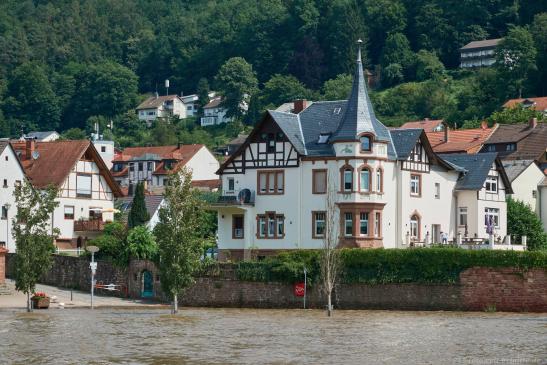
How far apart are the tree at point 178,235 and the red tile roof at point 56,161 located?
30.8 metres

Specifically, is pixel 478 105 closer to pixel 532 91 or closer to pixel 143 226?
pixel 532 91

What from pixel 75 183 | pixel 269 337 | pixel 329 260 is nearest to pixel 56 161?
pixel 75 183

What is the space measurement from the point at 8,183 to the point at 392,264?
1355 inches

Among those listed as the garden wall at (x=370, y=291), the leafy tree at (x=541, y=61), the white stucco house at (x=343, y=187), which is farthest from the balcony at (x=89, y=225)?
the leafy tree at (x=541, y=61)

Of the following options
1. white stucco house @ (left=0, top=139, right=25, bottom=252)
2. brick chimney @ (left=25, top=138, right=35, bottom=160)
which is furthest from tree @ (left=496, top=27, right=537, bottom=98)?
white stucco house @ (left=0, top=139, right=25, bottom=252)

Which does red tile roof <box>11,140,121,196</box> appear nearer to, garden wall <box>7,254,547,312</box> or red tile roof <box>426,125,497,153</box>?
garden wall <box>7,254,547,312</box>

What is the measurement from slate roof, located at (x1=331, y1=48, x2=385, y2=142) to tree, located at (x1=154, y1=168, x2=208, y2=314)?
1539 centimetres

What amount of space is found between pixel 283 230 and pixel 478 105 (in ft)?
336

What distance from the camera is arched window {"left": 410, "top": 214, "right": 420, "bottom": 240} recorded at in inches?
3595

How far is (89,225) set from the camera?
10575 cm

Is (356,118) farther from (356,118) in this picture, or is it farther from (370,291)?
(370,291)

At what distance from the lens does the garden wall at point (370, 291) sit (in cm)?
7550

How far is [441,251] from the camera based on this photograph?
77.7 m

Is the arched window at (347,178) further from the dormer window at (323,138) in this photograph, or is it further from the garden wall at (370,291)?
the garden wall at (370,291)
